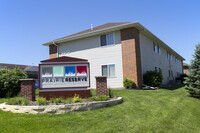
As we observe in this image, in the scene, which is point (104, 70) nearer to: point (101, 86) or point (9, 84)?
point (101, 86)

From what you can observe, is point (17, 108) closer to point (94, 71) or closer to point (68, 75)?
point (68, 75)

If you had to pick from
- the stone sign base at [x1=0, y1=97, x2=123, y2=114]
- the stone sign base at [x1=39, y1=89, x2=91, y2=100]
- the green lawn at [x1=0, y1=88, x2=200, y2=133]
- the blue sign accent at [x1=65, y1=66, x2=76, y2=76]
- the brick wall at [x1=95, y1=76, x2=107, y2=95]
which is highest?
the blue sign accent at [x1=65, y1=66, x2=76, y2=76]

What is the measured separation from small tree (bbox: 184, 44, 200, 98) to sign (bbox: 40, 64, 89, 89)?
7.07 metres

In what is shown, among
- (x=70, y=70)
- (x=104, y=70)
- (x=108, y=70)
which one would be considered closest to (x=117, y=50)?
(x=108, y=70)

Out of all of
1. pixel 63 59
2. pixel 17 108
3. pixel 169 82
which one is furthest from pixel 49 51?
pixel 169 82

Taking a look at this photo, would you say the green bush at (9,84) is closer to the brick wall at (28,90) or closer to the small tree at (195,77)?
the brick wall at (28,90)

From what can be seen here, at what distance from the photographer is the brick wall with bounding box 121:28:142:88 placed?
13759mm

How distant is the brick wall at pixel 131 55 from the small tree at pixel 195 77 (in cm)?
386

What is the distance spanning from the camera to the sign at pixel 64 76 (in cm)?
846

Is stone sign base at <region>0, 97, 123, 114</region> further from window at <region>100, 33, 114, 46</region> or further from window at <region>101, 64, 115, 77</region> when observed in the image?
window at <region>100, 33, 114, 46</region>

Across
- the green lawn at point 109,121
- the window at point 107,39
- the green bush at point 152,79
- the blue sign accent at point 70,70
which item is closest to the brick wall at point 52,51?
the window at point 107,39

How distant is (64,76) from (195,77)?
8317mm

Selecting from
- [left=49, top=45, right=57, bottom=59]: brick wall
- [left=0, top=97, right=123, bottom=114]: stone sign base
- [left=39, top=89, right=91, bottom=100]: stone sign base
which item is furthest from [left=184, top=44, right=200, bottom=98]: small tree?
[left=49, top=45, right=57, bottom=59]: brick wall

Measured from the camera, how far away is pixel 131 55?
46.0ft
